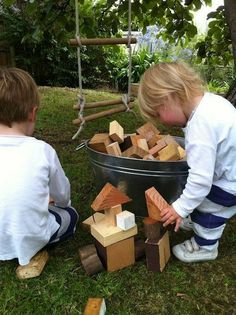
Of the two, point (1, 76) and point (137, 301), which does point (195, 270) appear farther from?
point (1, 76)

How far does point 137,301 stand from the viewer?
149 centimetres

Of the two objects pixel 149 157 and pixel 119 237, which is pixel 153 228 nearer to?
pixel 119 237

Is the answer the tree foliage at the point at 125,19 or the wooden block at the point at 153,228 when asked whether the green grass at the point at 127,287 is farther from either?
the tree foliage at the point at 125,19

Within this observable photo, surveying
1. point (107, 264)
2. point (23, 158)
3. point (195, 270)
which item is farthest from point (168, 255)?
point (23, 158)

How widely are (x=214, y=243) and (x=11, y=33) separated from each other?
20.6 feet

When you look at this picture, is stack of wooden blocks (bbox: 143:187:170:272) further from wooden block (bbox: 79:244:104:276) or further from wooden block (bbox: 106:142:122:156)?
wooden block (bbox: 106:142:122:156)

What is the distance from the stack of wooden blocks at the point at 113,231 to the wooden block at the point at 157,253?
80mm

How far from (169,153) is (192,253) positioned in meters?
0.49

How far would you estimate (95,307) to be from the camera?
4.43ft

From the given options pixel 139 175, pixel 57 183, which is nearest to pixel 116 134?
pixel 139 175


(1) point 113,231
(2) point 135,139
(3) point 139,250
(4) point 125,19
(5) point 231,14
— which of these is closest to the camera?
(1) point 113,231

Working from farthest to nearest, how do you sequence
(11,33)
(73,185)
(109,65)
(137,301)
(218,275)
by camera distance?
(109,65) < (11,33) < (73,185) < (218,275) < (137,301)

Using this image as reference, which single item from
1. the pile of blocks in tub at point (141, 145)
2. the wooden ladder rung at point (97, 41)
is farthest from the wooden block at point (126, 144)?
the wooden ladder rung at point (97, 41)

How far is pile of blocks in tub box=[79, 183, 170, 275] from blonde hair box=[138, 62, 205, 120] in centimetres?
37
